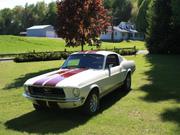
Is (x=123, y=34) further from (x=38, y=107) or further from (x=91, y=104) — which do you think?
(x=91, y=104)

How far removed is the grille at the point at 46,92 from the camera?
8805 millimetres

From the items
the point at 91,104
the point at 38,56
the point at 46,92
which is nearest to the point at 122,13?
the point at 38,56

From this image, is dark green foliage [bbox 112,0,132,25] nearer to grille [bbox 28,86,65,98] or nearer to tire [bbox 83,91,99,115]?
tire [bbox 83,91,99,115]

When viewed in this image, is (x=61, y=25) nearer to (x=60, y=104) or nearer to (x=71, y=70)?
(x=71, y=70)

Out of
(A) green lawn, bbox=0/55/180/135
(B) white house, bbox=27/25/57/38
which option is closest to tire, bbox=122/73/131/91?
(A) green lawn, bbox=0/55/180/135

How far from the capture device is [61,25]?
21.7m

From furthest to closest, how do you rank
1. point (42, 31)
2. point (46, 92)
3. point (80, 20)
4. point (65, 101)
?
1. point (42, 31)
2. point (80, 20)
3. point (46, 92)
4. point (65, 101)

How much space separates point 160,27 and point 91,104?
2652cm

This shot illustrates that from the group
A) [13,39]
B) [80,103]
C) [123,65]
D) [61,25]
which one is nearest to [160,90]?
[123,65]

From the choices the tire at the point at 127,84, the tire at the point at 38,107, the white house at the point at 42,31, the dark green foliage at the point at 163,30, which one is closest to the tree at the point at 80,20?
the tire at the point at 127,84

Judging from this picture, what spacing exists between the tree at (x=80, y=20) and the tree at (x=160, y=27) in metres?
13.3

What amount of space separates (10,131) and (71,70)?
2.77 metres

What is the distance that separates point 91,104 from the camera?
9.37 metres

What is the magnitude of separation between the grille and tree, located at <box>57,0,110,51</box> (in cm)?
1254
